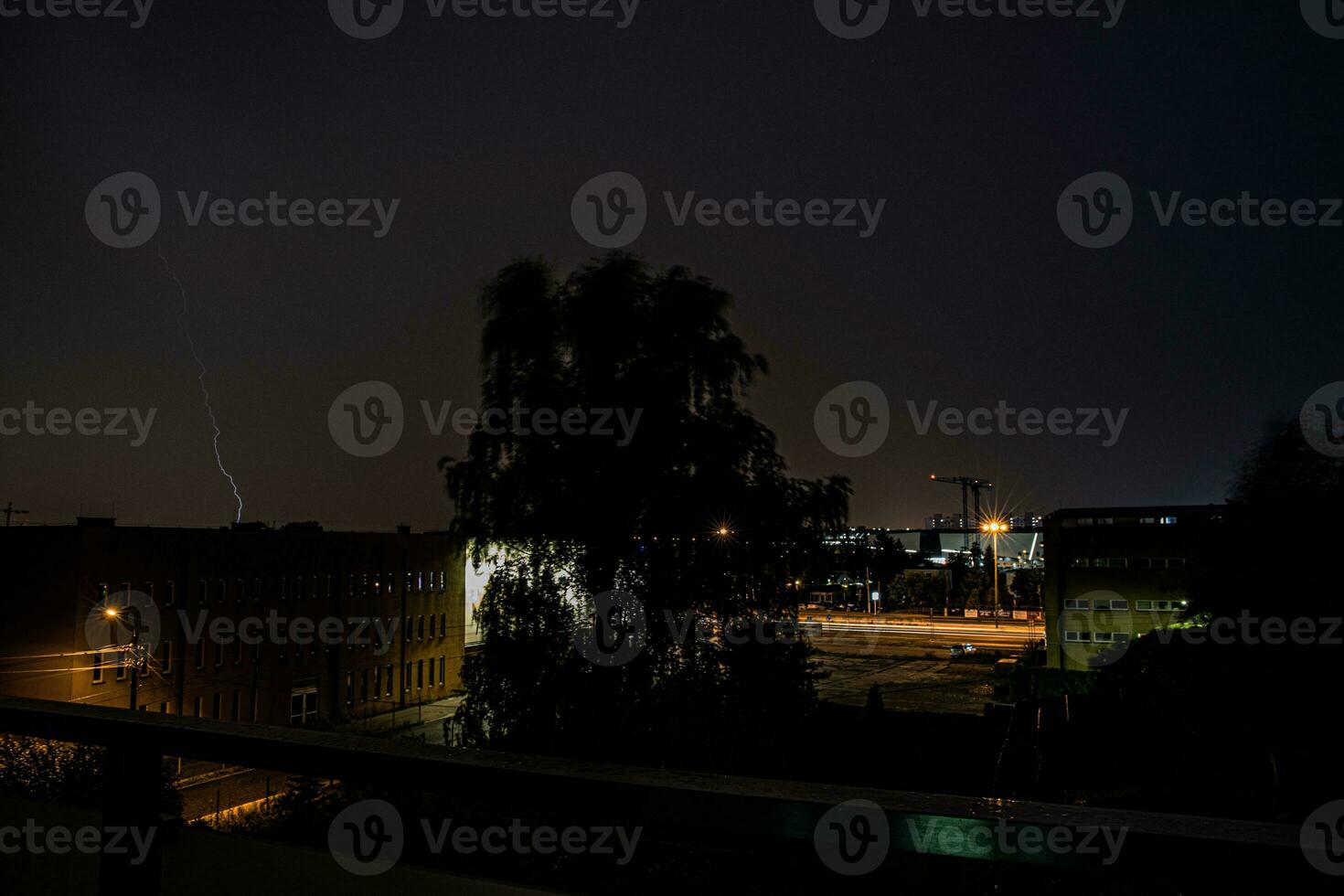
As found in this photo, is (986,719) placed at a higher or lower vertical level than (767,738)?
lower

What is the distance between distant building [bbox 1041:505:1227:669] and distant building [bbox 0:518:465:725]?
101ft

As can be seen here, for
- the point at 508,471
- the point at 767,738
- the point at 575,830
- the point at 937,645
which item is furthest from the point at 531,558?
the point at 937,645

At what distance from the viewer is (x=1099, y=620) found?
40.9m

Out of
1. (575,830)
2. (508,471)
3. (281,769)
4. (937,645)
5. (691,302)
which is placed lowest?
(937,645)

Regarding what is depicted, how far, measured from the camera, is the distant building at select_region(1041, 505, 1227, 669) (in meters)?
39.7

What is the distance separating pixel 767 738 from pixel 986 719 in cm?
1977

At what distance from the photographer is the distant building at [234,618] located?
89.8 feet

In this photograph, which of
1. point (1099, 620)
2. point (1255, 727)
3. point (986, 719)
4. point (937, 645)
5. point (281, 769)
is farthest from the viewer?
point (937, 645)

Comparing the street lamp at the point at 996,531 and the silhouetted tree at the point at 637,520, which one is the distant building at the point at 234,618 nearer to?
the silhouetted tree at the point at 637,520

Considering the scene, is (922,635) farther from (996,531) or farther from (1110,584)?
(1110,584)

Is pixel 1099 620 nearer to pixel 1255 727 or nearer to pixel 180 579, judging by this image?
pixel 1255 727

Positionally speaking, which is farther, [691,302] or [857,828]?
[691,302]

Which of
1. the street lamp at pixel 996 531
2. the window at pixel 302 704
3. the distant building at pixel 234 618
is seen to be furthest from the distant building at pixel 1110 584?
the window at pixel 302 704

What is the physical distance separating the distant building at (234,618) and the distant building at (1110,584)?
101ft
